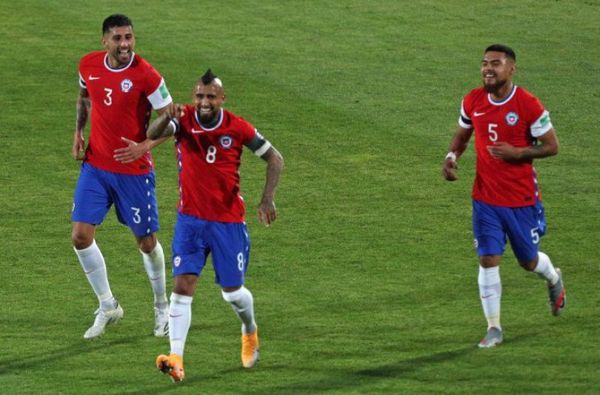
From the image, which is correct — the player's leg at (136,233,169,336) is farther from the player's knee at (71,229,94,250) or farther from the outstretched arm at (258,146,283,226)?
the outstretched arm at (258,146,283,226)

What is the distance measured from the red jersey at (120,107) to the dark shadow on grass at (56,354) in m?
1.41

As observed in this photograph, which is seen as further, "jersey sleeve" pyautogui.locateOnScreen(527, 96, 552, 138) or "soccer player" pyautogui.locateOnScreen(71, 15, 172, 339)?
"soccer player" pyautogui.locateOnScreen(71, 15, 172, 339)

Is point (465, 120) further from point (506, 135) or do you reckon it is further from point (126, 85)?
point (126, 85)

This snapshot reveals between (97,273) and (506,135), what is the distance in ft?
11.7

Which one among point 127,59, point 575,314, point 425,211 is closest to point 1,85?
point 425,211

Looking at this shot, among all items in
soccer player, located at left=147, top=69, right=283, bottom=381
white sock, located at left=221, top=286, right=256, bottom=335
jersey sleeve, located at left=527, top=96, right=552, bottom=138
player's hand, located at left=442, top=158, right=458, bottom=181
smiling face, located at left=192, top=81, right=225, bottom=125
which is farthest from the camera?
player's hand, located at left=442, top=158, right=458, bottom=181

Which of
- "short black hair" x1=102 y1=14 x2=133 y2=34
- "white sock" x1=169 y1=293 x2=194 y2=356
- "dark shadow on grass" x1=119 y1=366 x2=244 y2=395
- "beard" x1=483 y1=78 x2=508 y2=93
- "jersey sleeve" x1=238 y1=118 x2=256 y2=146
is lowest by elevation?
"dark shadow on grass" x1=119 y1=366 x2=244 y2=395

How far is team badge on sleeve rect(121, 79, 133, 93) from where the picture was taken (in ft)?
43.5

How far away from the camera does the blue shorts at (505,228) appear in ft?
41.3

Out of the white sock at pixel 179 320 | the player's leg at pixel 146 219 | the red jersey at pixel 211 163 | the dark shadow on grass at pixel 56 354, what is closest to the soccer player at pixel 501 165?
the red jersey at pixel 211 163

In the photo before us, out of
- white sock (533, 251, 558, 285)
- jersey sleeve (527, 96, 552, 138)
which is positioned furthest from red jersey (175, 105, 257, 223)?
white sock (533, 251, 558, 285)

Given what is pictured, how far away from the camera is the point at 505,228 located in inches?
501

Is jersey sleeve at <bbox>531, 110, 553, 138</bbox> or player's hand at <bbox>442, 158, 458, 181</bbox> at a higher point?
jersey sleeve at <bbox>531, 110, 553, 138</bbox>

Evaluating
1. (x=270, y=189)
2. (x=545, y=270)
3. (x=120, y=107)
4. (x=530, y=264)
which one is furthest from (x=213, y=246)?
(x=545, y=270)
